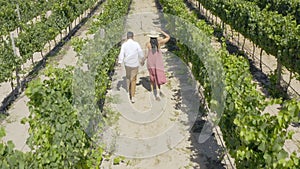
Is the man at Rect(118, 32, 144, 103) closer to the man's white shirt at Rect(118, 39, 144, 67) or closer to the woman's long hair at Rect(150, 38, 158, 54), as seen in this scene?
the man's white shirt at Rect(118, 39, 144, 67)

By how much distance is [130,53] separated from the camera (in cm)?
779

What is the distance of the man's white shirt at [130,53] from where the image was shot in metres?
7.77

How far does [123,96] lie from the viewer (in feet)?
28.7

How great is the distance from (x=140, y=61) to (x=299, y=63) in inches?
138

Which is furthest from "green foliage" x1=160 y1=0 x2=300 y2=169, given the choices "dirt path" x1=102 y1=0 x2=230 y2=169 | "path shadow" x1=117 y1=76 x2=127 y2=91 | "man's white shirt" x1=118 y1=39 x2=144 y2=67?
"path shadow" x1=117 y1=76 x2=127 y2=91

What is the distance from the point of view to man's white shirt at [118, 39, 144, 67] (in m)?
7.77

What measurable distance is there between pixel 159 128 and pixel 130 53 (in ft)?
5.65

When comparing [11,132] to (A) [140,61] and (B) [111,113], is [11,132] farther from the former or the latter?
(A) [140,61]

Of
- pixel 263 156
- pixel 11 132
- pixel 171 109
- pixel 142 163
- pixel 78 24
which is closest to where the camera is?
pixel 263 156

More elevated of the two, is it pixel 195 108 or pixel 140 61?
pixel 140 61

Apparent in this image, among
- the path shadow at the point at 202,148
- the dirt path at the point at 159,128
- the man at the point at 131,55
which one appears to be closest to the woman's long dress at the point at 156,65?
the man at the point at 131,55

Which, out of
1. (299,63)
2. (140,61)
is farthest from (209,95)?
(299,63)

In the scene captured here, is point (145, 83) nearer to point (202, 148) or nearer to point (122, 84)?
point (122, 84)

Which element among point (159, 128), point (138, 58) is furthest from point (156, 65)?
point (159, 128)
